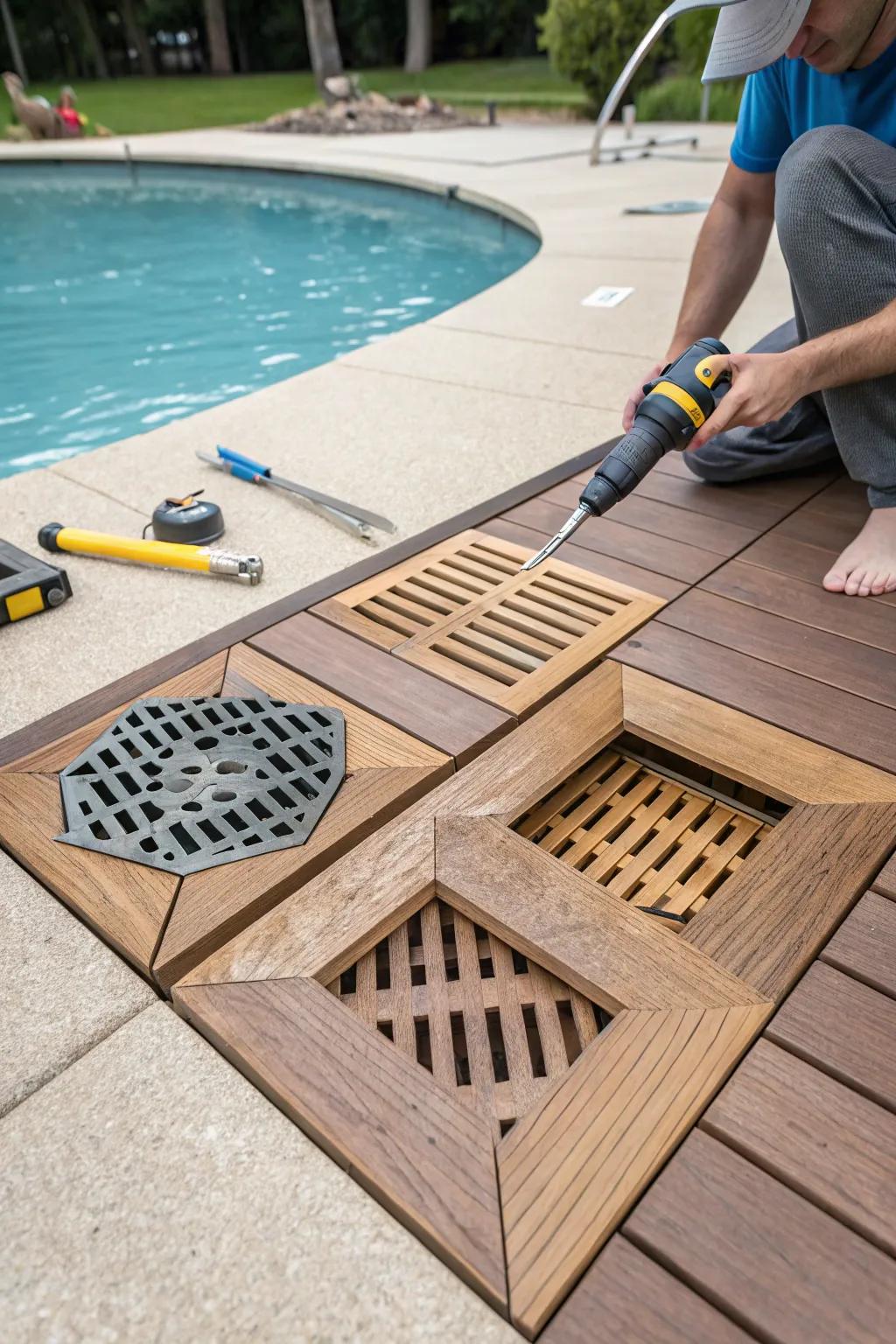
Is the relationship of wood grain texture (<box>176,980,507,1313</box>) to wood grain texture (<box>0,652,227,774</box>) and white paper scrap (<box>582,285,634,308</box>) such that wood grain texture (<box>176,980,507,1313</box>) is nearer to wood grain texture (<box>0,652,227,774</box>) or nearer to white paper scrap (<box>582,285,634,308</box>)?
wood grain texture (<box>0,652,227,774</box>)

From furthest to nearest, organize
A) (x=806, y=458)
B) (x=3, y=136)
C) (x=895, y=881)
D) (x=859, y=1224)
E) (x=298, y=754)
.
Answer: (x=3, y=136)
(x=806, y=458)
(x=298, y=754)
(x=895, y=881)
(x=859, y=1224)

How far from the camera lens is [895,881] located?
43.6 inches

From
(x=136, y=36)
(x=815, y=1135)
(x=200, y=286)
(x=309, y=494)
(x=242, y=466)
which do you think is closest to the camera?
(x=815, y=1135)

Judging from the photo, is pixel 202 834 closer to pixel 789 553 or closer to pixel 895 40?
pixel 789 553

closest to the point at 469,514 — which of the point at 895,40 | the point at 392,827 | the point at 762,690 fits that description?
the point at 762,690

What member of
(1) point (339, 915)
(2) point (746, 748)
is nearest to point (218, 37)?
(2) point (746, 748)

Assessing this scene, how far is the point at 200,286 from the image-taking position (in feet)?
18.8

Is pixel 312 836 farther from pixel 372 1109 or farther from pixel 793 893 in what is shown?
pixel 793 893

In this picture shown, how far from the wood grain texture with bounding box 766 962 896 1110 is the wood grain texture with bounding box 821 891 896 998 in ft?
0.04

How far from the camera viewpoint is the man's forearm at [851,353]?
58.8 inches

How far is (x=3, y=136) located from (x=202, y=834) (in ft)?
49.5

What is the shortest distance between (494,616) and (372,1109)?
3.09 feet

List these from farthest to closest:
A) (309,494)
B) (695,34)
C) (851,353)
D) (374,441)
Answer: (695,34) → (374,441) → (309,494) → (851,353)

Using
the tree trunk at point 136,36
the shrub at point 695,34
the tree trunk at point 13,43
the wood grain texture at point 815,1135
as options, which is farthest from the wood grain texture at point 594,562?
the tree trunk at point 136,36
